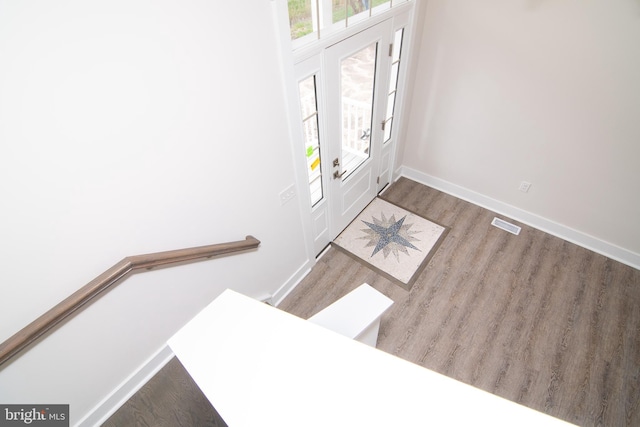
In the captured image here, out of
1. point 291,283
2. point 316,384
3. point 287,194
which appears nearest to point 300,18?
point 287,194

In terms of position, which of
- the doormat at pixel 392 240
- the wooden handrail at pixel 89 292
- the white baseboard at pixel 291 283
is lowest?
the doormat at pixel 392 240

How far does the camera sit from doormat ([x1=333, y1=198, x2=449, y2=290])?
3.20m

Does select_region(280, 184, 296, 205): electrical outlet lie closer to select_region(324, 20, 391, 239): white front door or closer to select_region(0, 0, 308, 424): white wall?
select_region(0, 0, 308, 424): white wall

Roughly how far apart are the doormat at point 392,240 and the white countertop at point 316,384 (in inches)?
95.3

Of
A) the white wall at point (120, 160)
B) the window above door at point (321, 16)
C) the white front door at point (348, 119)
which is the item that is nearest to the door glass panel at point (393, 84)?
the white front door at point (348, 119)

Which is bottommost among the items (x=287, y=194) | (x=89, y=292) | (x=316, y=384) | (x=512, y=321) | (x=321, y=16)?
(x=512, y=321)

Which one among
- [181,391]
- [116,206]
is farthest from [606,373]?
[116,206]

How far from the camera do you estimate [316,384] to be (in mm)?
720

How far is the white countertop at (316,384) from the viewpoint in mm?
633

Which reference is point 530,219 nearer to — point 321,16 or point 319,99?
point 319,99

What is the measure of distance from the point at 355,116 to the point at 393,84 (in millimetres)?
554

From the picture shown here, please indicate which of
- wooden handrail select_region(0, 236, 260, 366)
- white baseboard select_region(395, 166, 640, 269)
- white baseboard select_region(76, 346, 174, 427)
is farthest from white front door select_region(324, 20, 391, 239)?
white baseboard select_region(76, 346, 174, 427)

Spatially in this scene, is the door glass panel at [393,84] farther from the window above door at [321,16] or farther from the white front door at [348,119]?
the window above door at [321,16]

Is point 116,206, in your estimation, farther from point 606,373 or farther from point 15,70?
point 606,373
